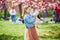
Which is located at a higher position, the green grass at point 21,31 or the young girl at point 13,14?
the young girl at point 13,14

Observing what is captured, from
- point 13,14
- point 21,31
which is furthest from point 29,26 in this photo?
point 13,14

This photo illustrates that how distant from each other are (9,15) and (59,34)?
567mm

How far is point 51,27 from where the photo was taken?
2.38m

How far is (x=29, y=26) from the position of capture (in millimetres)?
2322

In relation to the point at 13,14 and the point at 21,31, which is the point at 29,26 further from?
the point at 13,14

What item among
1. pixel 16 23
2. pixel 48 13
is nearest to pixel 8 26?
pixel 16 23

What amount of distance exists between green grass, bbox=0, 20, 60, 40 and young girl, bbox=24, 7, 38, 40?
1.7 inches

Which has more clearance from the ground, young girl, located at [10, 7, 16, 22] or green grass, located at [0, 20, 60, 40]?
young girl, located at [10, 7, 16, 22]

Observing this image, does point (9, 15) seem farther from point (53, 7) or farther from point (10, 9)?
point (53, 7)

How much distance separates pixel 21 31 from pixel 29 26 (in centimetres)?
11

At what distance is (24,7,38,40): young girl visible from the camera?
7.57ft

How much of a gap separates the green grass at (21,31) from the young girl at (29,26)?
0.04 meters

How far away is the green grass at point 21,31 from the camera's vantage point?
2.35 m

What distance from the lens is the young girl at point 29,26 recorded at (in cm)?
231
